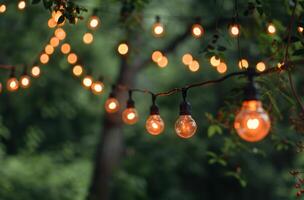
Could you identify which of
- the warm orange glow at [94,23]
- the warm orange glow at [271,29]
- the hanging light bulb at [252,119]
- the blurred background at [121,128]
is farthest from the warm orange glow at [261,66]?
the blurred background at [121,128]

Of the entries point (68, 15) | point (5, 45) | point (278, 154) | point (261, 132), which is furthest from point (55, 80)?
point (261, 132)

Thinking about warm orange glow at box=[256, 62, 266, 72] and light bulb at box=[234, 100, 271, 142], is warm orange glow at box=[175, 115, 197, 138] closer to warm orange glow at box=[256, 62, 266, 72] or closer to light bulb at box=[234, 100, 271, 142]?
light bulb at box=[234, 100, 271, 142]

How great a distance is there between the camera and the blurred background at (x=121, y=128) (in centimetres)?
988

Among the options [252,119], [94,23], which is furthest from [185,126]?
[94,23]

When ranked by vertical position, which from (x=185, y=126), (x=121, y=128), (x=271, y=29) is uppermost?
(x=271, y=29)

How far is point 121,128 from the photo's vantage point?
9492mm

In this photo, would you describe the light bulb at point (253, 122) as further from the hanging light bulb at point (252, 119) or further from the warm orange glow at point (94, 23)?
the warm orange glow at point (94, 23)

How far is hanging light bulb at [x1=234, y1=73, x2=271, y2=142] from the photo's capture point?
7.87 feet

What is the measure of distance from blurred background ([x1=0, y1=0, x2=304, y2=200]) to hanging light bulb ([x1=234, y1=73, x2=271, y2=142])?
6.43 meters

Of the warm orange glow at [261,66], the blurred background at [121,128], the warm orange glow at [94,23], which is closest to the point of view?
the warm orange glow at [261,66]

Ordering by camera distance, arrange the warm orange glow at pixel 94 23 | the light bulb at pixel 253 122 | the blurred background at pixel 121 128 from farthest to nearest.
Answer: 1. the blurred background at pixel 121 128
2. the warm orange glow at pixel 94 23
3. the light bulb at pixel 253 122

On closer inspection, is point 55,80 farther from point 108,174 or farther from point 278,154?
point 278,154

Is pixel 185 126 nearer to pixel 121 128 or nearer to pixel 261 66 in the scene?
pixel 261 66

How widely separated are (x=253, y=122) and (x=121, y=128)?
7184mm
